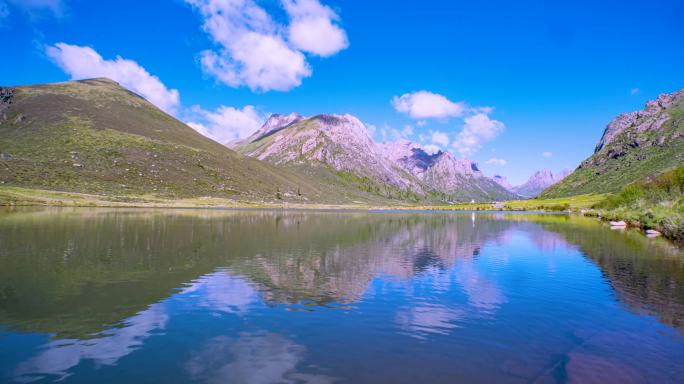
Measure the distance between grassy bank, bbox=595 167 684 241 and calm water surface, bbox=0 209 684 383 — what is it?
31033 mm

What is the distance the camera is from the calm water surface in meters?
15.6

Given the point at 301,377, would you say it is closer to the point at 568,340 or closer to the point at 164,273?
the point at 568,340

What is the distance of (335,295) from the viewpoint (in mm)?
27859

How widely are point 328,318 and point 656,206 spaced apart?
4150 inches

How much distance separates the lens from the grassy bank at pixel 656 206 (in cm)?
6825

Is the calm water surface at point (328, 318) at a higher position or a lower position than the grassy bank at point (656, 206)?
lower

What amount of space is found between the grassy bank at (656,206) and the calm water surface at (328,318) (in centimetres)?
3103

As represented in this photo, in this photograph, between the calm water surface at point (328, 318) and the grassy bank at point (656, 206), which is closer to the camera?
the calm water surface at point (328, 318)

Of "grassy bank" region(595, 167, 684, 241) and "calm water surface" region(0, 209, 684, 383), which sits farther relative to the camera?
"grassy bank" region(595, 167, 684, 241)

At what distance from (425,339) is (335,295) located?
960 centimetres

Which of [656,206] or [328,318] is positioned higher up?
[656,206]

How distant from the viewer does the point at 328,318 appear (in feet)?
73.6

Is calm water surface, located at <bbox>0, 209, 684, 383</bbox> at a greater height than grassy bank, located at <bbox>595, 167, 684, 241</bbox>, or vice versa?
grassy bank, located at <bbox>595, 167, 684, 241</bbox>

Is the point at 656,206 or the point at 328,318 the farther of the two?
the point at 656,206
